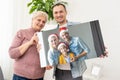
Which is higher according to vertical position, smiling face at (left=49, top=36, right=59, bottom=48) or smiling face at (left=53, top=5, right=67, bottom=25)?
smiling face at (left=53, top=5, right=67, bottom=25)

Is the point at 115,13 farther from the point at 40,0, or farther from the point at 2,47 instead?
the point at 2,47

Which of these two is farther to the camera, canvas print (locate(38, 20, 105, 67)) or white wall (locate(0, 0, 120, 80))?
white wall (locate(0, 0, 120, 80))

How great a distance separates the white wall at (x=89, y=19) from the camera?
238 cm

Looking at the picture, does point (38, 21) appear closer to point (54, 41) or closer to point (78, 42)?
point (54, 41)

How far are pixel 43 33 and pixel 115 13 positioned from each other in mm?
1189

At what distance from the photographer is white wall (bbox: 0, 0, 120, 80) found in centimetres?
238

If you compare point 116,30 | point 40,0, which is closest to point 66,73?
point 116,30

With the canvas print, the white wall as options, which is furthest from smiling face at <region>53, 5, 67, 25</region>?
the white wall

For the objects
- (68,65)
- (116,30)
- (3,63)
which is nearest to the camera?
(68,65)

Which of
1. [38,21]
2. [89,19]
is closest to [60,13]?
[38,21]

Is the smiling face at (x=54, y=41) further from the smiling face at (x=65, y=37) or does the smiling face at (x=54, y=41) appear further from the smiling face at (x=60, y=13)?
the smiling face at (x=60, y=13)

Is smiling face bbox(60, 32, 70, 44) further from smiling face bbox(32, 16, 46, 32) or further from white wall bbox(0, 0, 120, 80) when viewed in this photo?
white wall bbox(0, 0, 120, 80)

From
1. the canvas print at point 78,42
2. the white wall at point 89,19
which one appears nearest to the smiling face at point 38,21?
the canvas print at point 78,42

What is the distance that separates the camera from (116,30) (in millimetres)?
2373
